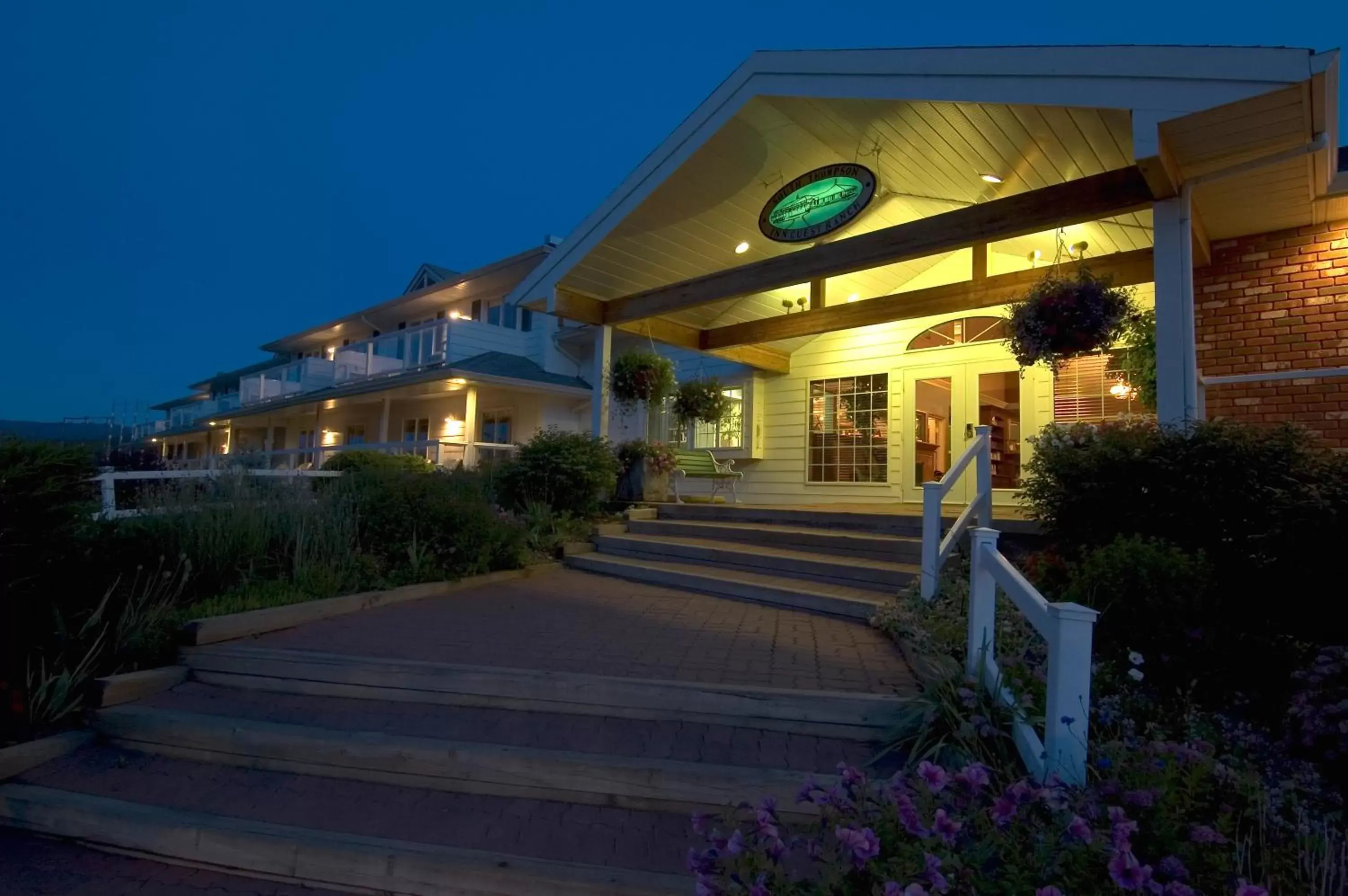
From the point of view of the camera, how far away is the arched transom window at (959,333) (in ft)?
30.6

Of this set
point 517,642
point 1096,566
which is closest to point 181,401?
point 517,642

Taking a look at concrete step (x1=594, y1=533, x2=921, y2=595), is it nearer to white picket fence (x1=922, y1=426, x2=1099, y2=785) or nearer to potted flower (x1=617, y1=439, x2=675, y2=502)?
potted flower (x1=617, y1=439, x2=675, y2=502)

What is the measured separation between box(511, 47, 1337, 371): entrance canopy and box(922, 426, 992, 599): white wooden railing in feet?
6.66

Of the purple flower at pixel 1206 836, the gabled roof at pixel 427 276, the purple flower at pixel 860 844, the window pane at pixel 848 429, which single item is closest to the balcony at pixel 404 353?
the gabled roof at pixel 427 276

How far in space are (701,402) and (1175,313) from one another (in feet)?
20.2

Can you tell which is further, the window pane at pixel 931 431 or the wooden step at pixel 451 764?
the window pane at pixel 931 431

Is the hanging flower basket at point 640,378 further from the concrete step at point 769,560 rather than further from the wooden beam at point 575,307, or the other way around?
the concrete step at point 769,560

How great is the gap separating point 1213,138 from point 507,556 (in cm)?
692

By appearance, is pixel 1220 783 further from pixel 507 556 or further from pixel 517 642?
pixel 507 556

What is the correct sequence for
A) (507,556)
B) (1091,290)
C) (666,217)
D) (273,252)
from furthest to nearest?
(273,252) → (666,217) → (507,556) → (1091,290)

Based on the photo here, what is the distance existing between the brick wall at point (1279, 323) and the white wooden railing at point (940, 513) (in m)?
2.15

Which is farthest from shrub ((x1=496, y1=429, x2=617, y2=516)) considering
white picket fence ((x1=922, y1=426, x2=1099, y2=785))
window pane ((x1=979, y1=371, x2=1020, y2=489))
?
white picket fence ((x1=922, y1=426, x2=1099, y2=785))

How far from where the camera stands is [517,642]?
4.70 meters

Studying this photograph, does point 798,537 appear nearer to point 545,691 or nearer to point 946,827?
point 545,691
